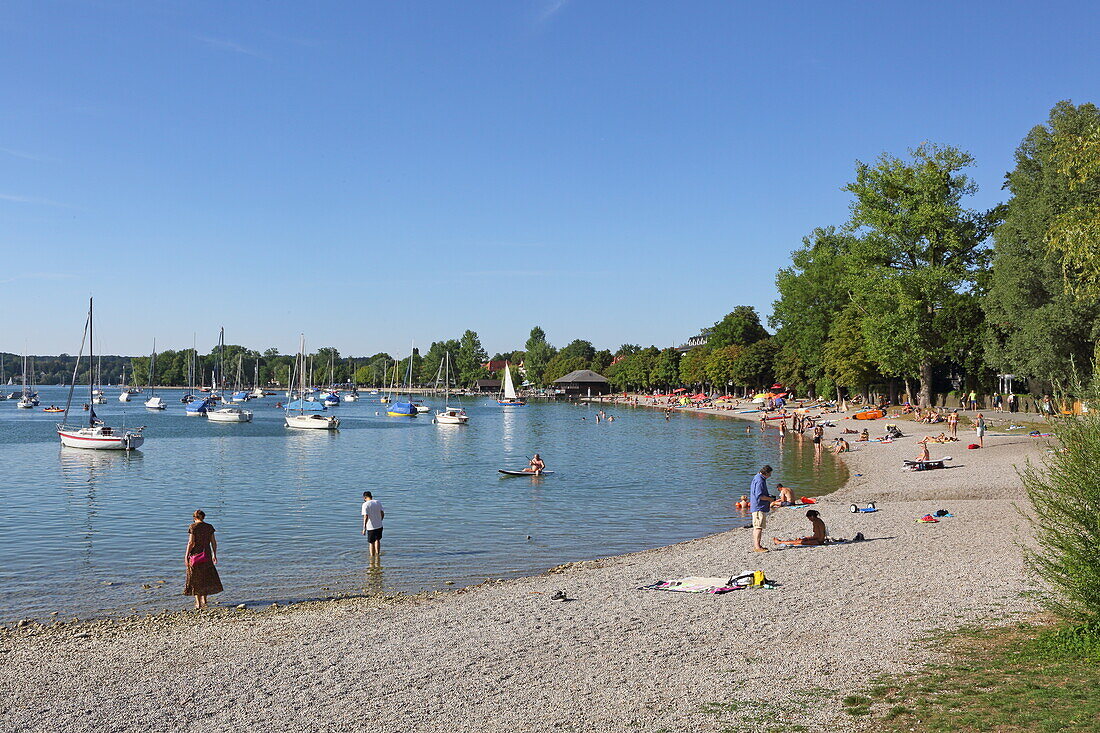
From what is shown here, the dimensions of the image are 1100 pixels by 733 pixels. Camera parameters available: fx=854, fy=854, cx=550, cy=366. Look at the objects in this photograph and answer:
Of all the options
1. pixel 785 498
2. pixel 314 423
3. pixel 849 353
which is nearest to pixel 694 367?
pixel 849 353

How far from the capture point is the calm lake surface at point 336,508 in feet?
66.2

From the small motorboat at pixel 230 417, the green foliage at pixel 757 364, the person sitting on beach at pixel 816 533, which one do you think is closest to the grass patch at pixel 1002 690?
the person sitting on beach at pixel 816 533

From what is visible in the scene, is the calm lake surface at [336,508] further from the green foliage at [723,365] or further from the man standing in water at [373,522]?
the green foliage at [723,365]

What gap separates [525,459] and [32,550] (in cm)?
3278

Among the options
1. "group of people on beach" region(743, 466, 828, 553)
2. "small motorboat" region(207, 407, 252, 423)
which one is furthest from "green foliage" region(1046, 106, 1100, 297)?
"small motorboat" region(207, 407, 252, 423)

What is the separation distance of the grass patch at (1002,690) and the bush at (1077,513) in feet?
1.62

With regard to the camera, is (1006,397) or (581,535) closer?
(581,535)

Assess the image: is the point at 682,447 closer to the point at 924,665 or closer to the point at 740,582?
the point at 740,582

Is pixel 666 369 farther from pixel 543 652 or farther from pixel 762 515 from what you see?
pixel 543 652

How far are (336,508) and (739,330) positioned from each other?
Answer: 118 meters

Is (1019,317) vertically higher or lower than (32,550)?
higher

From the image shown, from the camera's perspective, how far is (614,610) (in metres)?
15.1

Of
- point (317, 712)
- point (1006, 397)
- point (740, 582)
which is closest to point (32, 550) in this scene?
point (317, 712)

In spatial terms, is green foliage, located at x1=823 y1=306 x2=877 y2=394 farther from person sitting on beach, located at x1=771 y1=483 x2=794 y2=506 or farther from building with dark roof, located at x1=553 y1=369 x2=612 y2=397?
building with dark roof, located at x1=553 y1=369 x2=612 y2=397
